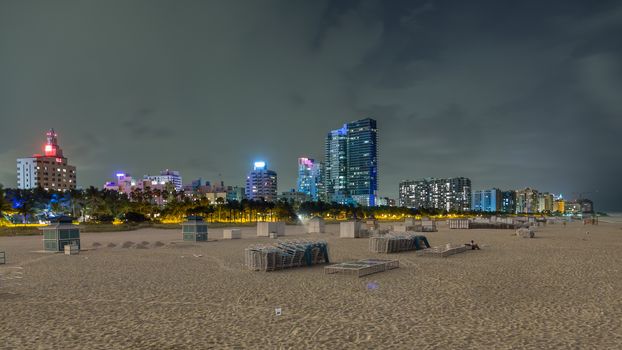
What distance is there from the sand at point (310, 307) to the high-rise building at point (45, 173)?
169 m

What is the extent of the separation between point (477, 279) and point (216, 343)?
10051mm

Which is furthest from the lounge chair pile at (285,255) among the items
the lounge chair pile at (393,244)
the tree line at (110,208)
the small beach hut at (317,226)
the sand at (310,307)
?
the tree line at (110,208)

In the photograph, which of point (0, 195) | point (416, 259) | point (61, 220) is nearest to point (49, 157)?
point (0, 195)

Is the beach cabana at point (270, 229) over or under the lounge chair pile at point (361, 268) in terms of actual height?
under

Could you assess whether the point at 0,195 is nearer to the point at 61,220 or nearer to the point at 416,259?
the point at 61,220

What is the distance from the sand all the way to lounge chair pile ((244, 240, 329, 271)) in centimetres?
56

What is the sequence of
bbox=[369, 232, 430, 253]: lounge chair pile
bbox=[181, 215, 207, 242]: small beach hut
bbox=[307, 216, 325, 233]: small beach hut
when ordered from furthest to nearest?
1. bbox=[307, 216, 325, 233]: small beach hut
2. bbox=[181, 215, 207, 242]: small beach hut
3. bbox=[369, 232, 430, 253]: lounge chair pile

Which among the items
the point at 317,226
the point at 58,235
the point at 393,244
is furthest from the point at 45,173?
the point at 393,244

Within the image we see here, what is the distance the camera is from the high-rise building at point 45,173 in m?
166

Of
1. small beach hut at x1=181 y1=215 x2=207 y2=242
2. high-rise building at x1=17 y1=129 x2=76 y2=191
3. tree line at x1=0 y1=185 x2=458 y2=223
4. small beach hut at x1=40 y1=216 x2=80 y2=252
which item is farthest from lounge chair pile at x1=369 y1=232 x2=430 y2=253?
high-rise building at x1=17 y1=129 x2=76 y2=191

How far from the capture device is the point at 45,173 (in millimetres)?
169500

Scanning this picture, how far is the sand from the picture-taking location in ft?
26.7

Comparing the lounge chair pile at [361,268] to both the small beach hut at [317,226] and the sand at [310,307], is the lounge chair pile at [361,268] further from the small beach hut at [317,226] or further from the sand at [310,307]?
the small beach hut at [317,226]

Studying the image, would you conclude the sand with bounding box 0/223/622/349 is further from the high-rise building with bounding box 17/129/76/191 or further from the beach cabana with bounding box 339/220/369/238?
the high-rise building with bounding box 17/129/76/191
